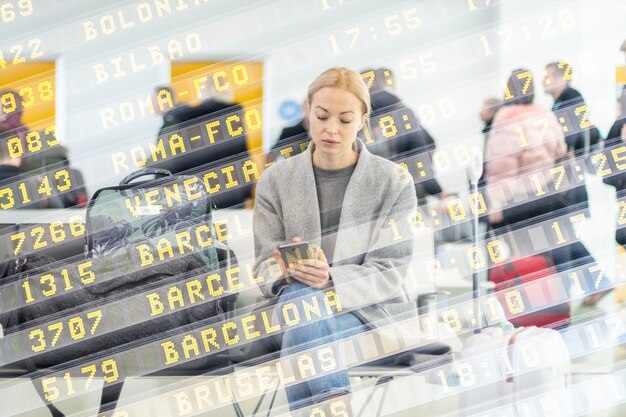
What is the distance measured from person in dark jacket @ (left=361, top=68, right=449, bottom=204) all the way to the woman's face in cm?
23

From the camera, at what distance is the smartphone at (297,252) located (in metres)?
1.62

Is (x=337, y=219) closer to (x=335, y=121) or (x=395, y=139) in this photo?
(x=335, y=121)

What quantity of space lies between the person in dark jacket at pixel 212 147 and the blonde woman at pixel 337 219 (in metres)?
0.21

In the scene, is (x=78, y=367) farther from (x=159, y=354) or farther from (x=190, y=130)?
(x=190, y=130)

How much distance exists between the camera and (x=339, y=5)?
84.3 inches

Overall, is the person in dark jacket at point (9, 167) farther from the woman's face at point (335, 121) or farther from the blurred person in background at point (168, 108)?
the woman's face at point (335, 121)

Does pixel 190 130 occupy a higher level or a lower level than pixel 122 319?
higher

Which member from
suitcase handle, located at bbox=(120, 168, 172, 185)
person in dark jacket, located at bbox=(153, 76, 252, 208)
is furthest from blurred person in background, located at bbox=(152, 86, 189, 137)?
suitcase handle, located at bbox=(120, 168, 172, 185)

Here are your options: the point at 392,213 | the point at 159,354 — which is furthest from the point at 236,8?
the point at 159,354

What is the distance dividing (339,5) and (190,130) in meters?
0.50

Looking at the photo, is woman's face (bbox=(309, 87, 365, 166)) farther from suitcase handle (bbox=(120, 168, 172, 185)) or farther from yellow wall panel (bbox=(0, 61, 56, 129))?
yellow wall panel (bbox=(0, 61, 56, 129))


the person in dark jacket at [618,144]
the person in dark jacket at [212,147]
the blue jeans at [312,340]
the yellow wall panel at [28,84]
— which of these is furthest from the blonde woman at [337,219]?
the yellow wall panel at [28,84]

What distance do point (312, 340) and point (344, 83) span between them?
514 mm

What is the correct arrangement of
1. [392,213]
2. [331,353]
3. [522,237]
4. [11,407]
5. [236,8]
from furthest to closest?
1. [11,407]
2. [236,8]
3. [522,237]
4. [392,213]
5. [331,353]
